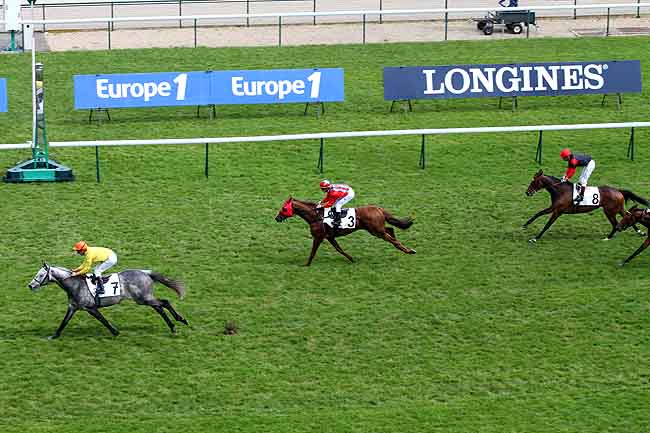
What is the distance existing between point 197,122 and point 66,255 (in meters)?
9.21

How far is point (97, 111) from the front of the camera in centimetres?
3909

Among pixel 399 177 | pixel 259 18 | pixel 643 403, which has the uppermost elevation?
pixel 259 18

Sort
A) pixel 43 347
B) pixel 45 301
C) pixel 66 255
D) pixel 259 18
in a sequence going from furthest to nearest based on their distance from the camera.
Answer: pixel 259 18, pixel 66 255, pixel 45 301, pixel 43 347

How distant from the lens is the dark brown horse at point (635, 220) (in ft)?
96.1

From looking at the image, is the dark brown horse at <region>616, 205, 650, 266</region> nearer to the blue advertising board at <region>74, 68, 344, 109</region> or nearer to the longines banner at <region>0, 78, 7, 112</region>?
the blue advertising board at <region>74, 68, 344, 109</region>

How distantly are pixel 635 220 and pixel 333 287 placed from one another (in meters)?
5.71

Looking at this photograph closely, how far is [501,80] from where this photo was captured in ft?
129

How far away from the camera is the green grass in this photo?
80.0 ft

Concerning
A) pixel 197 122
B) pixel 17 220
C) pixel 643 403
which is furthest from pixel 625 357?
pixel 197 122

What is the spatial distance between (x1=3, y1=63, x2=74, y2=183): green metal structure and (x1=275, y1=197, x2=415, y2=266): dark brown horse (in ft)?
22.0

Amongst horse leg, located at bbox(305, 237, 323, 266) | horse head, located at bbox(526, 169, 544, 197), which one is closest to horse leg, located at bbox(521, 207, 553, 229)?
horse head, located at bbox(526, 169, 544, 197)

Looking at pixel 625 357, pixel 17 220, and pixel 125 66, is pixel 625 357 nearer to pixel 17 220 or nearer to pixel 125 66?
pixel 17 220

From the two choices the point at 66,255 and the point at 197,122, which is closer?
the point at 66,255

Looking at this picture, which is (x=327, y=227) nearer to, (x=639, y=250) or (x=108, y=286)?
(x=108, y=286)
